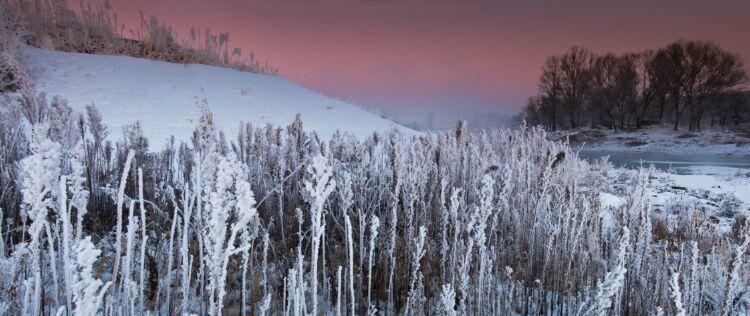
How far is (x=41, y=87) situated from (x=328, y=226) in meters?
10.9

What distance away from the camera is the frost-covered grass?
3.67ft

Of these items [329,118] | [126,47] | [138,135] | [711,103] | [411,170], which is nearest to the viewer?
[411,170]

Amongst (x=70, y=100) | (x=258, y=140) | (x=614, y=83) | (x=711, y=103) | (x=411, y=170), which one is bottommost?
(x=411, y=170)

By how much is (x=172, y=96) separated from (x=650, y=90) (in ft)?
125

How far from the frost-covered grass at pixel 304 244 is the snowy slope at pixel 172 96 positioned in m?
4.63

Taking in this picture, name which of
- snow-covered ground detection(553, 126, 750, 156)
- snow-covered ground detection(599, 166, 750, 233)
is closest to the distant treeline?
snow-covered ground detection(553, 126, 750, 156)

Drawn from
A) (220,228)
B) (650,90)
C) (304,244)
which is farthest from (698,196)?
(650,90)

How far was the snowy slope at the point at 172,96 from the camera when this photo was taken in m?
9.17

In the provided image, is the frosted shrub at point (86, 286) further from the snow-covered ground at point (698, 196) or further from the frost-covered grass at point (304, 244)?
the snow-covered ground at point (698, 196)

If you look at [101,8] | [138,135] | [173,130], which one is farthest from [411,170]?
[101,8]

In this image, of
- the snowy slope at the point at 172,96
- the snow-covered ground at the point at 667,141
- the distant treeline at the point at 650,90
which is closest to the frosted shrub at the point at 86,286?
the snowy slope at the point at 172,96

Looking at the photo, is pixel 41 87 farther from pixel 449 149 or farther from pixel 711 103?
pixel 711 103

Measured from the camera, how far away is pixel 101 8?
1436 centimetres

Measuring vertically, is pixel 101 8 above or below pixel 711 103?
above
